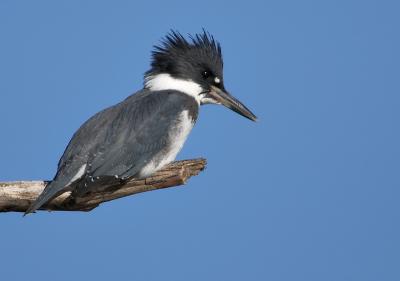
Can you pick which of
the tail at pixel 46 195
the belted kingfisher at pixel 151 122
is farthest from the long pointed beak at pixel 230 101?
the tail at pixel 46 195

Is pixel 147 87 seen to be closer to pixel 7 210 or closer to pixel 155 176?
pixel 155 176

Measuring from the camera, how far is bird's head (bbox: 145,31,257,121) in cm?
548

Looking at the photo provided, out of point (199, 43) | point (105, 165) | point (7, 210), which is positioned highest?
point (199, 43)

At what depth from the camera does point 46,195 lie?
438 centimetres

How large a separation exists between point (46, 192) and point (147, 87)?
1.48 m

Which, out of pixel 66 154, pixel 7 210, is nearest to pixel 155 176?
pixel 66 154

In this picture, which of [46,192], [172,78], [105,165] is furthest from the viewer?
[172,78]

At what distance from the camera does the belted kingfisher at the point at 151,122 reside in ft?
15.4

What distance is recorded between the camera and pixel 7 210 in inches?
181

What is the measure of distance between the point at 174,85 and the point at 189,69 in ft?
0.60

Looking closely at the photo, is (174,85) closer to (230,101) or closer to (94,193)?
(230,101)

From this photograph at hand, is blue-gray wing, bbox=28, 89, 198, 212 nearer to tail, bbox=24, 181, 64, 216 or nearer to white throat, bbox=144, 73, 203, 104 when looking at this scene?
tail, bbox=24, 181, 64, 216

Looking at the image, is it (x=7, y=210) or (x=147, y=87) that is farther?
(x=147, y=87)

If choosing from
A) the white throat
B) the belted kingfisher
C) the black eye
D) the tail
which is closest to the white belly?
the belted kingfisher
